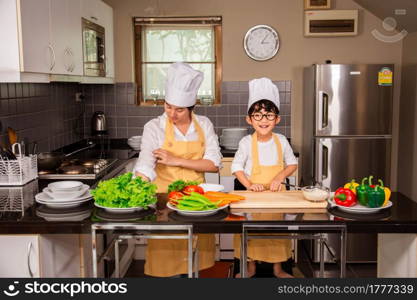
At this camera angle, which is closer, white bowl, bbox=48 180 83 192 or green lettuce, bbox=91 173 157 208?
green lettuce, bbox=91 173 157 208

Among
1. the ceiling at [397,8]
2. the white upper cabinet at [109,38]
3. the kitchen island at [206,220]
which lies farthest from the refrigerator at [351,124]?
the kitchen island at [206,220]

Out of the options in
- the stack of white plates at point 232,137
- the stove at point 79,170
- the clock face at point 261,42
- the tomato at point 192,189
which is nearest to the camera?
the tomato at point 192,189

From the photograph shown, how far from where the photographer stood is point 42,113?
409 centimetres

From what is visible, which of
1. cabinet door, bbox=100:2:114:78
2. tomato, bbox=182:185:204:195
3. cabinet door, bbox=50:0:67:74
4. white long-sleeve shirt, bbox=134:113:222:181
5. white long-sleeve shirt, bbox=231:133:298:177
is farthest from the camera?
cabinet door, bbox=100:2:114:78

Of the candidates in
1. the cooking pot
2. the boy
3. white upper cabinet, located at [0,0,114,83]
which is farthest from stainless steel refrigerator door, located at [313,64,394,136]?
the cooking pot

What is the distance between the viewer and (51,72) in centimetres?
318

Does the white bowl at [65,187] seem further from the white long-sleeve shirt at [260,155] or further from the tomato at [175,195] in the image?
the white long-sleeve shirt at [260,155]

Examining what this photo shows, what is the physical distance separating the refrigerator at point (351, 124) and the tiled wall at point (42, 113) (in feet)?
7.18

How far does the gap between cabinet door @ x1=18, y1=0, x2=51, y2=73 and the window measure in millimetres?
2084

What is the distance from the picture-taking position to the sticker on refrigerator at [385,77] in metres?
4.42

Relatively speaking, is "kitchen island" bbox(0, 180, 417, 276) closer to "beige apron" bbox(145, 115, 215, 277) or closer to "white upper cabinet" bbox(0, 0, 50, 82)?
"beige apron" bbox(145, 115, 215, 277)

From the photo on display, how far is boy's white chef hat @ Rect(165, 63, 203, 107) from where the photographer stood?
2.69m

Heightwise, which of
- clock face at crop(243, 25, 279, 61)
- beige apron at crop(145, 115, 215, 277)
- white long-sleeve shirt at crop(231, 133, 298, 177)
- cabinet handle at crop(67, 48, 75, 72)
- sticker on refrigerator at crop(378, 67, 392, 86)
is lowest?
beige apron at crop(145, 115, 215, 277)

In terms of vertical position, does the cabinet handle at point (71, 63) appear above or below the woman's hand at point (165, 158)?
above
